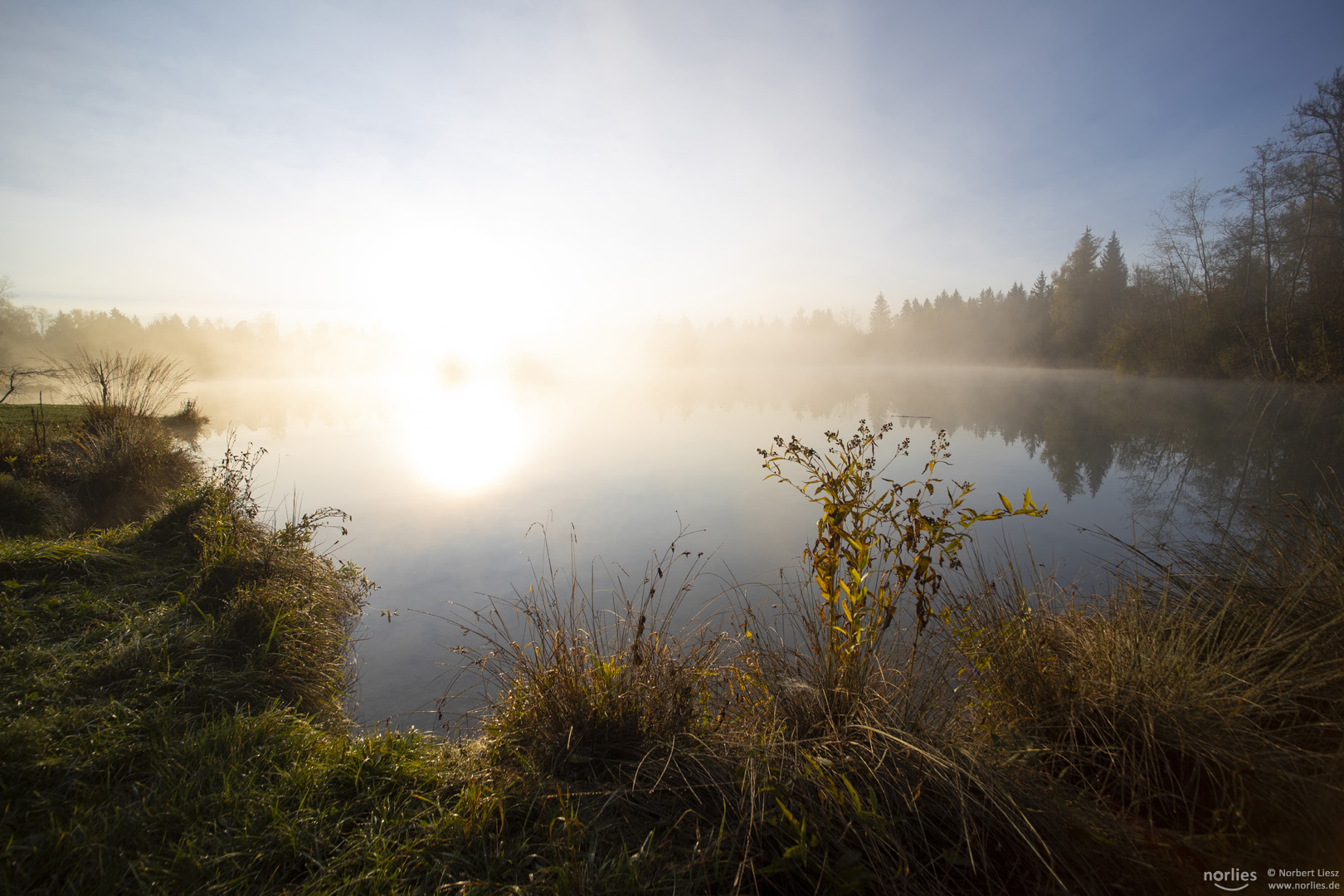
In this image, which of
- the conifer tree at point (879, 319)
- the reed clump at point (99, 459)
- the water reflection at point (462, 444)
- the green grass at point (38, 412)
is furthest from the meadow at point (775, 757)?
the conifer tree at point (879, 319)

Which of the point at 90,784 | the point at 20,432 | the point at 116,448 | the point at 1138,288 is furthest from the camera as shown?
the point at 1138,288

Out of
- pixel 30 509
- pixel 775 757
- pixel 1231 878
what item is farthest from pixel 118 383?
pixel 1231 878

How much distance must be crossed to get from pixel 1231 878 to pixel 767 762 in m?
1.24

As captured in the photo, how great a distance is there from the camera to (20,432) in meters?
6.67

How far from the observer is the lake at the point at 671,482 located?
4.82 m

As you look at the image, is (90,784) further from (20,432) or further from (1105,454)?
(1105,454)

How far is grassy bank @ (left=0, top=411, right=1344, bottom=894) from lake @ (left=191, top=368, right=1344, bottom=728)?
47.3 inches

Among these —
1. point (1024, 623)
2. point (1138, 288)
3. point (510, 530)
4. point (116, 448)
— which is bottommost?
point (510, 530)

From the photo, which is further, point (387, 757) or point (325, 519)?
point (325, 519)

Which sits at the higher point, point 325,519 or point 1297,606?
point 1297,606

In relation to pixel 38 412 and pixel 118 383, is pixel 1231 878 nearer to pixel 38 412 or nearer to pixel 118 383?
pixel 118 383

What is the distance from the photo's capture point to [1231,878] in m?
1.38

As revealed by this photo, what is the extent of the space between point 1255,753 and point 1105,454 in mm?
10582

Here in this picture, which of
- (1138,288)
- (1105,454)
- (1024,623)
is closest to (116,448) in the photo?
(1024,623)
